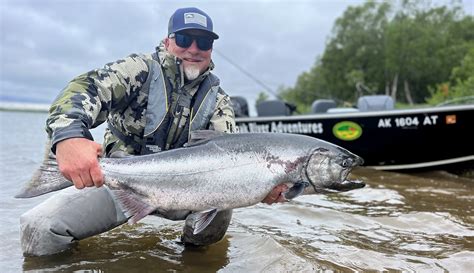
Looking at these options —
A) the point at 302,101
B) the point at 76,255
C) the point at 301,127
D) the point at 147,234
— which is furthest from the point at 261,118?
the point at 302,101

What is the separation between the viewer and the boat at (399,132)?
9.02 meters

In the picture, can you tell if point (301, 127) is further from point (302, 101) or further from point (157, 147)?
point (302, 101)

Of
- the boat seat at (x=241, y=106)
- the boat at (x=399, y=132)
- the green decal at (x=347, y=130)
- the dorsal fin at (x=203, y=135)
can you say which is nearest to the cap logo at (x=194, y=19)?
the dorsal fin at (x=203, y=135)

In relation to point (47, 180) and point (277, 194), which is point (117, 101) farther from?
point (277, 194)

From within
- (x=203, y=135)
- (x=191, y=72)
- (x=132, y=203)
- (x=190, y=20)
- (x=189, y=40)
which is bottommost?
(x=132, y=203)

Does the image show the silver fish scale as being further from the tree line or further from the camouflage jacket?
the tree line

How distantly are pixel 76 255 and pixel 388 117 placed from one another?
705 centimetres

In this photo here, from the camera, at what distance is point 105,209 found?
3639 mm

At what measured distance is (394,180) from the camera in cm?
876

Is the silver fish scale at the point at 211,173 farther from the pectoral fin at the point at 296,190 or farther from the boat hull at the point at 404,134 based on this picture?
the boat hull at the point at 404,134

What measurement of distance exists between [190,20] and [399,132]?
662 centimetres

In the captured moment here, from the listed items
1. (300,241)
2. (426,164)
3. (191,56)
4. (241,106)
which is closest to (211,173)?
(191,56)

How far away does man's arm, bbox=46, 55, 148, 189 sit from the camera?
2797mm

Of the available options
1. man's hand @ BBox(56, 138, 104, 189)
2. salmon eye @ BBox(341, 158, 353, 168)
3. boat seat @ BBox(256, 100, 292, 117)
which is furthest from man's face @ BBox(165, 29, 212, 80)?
boat seat @ BBox(256, 100, 292, 117)
